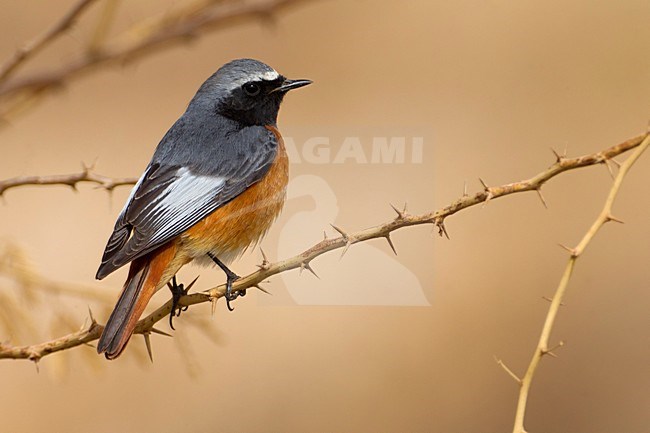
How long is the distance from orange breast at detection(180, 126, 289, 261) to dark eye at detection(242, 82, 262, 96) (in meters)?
0.24

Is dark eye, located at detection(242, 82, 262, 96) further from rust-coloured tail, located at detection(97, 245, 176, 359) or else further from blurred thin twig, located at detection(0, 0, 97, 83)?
blurred thin twig, located at detection(0, 0, 97, 83)

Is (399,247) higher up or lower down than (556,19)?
lower down

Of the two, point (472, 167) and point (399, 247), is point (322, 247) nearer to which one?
point (399, 247)

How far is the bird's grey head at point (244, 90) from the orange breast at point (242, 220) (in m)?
0.19

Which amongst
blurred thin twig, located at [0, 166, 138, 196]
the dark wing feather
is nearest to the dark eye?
the dark wing feather

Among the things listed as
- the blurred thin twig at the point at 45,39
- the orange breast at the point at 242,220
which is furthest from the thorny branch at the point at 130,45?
the orange breast at the point at 242,220

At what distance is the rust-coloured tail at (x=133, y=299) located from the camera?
1994 millimetres

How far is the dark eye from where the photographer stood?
2.89 meters

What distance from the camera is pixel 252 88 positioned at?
2910 mm

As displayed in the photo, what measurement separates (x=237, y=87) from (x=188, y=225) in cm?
54

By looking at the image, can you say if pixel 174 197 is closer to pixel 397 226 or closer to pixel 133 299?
pixel 133 299

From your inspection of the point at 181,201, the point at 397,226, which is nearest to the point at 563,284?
the point at 397,226

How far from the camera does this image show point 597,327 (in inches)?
171

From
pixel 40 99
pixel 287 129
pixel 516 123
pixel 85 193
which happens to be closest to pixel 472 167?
pixel 516 123
